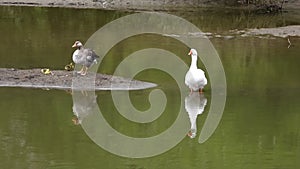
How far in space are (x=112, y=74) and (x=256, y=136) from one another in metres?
5.41

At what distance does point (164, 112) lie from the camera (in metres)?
13.9

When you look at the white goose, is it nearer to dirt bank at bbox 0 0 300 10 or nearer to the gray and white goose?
the gray and white goose

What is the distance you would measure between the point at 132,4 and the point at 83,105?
60.8ft

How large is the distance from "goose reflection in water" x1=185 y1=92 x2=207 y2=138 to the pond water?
117mm

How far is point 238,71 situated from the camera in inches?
727

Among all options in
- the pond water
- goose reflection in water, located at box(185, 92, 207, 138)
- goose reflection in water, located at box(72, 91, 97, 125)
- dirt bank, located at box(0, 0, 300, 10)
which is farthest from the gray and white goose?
dirt bank, located at box(0, 0, 300, 10)

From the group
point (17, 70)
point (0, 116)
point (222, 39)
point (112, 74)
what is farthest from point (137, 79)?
point (222, 39)

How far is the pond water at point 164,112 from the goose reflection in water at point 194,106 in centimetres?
12

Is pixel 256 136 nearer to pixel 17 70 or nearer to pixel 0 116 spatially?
pixel 0 116

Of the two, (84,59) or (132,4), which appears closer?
Result: (84,59)

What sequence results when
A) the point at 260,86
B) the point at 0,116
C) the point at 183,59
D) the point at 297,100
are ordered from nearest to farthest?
the point at 0,116 < the point at 297,100 < the point at 260,86 < the point at 183,59

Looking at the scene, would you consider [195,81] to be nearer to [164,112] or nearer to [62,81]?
[164,112]

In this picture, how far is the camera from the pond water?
10.9 m

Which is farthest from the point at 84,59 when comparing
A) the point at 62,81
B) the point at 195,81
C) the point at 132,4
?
the point at 132,4
